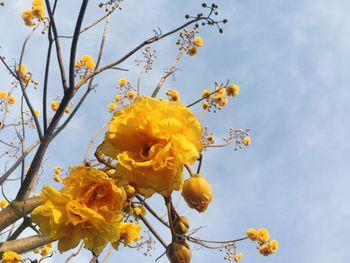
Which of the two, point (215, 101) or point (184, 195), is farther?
point (215, 101)

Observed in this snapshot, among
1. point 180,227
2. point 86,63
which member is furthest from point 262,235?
point 180,227

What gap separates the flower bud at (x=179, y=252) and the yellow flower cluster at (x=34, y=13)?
2.89m

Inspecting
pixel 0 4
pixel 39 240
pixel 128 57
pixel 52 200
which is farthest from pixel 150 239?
pixel 52 200

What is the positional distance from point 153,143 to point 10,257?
2.03m

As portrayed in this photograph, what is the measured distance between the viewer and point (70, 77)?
2408 mm

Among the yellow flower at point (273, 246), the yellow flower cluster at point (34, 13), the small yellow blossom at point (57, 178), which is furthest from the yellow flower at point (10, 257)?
the yellow flower at point (273, 246)

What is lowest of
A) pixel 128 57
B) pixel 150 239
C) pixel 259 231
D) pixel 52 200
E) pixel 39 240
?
pixel 52 200

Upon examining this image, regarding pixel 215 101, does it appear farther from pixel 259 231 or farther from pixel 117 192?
pixel 117 192

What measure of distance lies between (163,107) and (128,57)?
172 centimetres

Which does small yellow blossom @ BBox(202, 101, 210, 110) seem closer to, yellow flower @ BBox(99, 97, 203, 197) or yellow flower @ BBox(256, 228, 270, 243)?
yellow flower @ BBox(256, 228, 270, 243)

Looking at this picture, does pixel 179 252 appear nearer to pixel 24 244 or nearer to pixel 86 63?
pixel 24 244

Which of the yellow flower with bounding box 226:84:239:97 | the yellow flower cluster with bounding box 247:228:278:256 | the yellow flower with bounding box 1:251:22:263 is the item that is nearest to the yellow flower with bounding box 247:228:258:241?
the yellow flower cluster with bounding box 247:228:278:256

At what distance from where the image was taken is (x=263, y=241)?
15.7 ft

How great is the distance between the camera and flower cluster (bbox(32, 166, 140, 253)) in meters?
1.13
